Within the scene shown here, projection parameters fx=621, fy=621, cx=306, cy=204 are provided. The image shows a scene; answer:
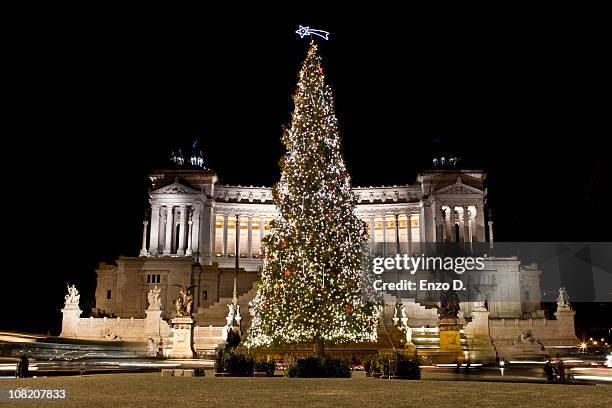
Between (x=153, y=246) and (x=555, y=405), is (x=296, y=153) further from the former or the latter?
(x=153, y=246)

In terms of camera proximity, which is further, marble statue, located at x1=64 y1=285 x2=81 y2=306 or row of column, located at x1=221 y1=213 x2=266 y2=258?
row of column, located at x1=221 y1=213 x2=266 y2=258

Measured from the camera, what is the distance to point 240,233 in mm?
99625

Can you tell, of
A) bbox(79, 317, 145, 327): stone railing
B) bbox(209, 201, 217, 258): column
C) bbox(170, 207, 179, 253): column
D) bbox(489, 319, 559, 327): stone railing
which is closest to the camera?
bbox(489, 319, 559, 327): stone railing

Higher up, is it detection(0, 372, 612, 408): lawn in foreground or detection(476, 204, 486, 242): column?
detection(476, 204, 486, 242): column

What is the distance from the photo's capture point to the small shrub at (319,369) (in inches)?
987

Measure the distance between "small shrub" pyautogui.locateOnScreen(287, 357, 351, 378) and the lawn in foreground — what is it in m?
3.46

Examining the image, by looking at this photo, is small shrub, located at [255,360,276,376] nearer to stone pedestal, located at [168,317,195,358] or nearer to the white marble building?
stone pedestal, located at [168,317,195,358]

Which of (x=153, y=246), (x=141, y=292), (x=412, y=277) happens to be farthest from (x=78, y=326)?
(x=412, y=277)

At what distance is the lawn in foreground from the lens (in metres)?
14.8

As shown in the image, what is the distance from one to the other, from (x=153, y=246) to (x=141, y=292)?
18142 millimetres

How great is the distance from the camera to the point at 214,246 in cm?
9700

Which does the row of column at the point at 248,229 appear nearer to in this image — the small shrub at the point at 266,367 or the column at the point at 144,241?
the column at the point at 144,241

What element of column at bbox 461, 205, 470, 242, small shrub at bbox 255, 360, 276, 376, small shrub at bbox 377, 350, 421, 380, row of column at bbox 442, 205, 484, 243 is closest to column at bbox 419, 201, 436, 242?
row of column at bbox 442, 205, 484, 243

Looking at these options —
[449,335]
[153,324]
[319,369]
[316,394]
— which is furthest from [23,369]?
[153,324]
